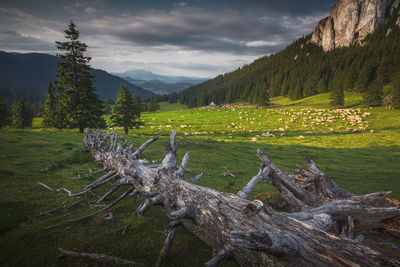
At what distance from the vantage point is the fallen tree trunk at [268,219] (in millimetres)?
2674

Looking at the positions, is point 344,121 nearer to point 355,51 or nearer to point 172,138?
point 172,138

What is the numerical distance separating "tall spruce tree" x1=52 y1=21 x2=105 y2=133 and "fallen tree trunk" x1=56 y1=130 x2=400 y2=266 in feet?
89.6

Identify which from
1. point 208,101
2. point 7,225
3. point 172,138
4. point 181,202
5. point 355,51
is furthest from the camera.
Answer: point 208,101

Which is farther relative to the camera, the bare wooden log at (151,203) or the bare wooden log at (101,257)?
the bare wooden log at (151,203)

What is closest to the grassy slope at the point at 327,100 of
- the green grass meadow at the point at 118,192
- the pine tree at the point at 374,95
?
the pine tree at the point at 374,95

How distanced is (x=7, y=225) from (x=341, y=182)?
16526mm

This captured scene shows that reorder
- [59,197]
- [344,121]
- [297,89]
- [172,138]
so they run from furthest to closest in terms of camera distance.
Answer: [297,89], [344,121], [59,197], [172,138]

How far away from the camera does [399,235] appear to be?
16.4 ft

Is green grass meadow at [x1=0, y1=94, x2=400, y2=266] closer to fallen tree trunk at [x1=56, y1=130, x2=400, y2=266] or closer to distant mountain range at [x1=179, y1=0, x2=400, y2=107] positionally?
fallen tree trunk at [x1=56, y1=130, x2=400, y2=266]

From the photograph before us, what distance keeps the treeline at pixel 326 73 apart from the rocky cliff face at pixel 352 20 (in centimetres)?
1143

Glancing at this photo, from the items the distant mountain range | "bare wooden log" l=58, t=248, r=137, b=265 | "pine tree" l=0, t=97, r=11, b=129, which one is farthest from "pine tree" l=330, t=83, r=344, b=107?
"pine tree" l=0, t=97, r=11, b=129

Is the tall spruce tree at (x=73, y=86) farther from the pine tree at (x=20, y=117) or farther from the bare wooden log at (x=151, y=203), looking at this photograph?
the pine tree at (x=20, y=117)

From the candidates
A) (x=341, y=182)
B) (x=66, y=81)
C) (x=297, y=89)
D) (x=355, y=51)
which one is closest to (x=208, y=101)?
(x=297, y=89)

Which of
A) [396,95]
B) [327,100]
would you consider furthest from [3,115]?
[327,100]
